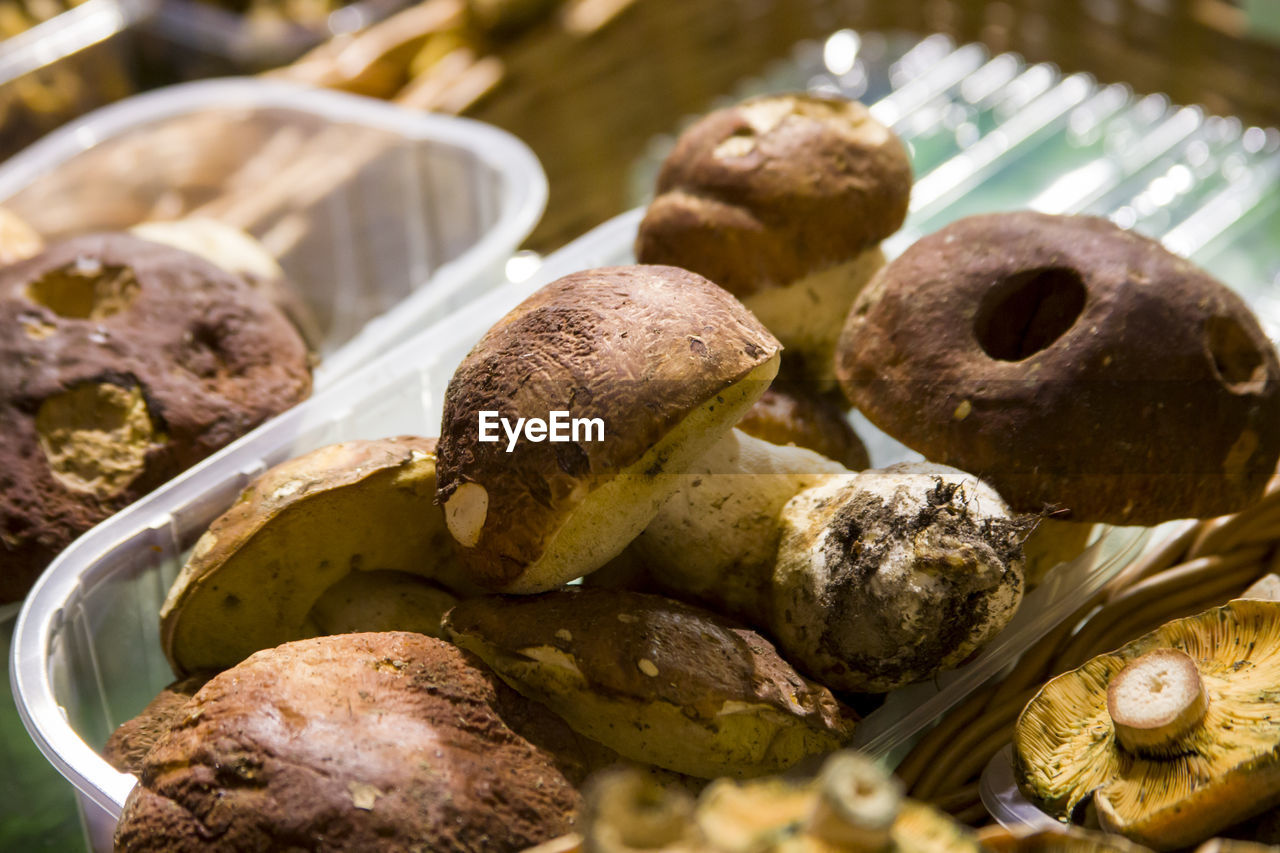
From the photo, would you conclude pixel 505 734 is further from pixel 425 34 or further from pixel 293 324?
pixel 425 34

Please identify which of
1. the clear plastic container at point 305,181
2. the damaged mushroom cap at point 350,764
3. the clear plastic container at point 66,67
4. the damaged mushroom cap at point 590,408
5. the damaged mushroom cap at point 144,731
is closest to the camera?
the damaged mushroom cap at point 350,764

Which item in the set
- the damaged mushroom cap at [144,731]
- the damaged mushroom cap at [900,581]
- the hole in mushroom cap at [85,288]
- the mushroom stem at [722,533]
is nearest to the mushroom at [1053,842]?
the damaged mushroom cap at [900,581]

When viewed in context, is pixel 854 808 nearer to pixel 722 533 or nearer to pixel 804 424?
pixel 722 533

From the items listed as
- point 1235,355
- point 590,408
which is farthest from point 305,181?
point 1235,355

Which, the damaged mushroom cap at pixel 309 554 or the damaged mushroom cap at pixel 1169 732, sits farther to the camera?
the damaged mushroom cap at pixel 309 554

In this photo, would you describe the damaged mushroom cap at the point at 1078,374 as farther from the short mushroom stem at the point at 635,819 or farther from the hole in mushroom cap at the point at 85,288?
the hole in mushroom cap at the point at 85,288
